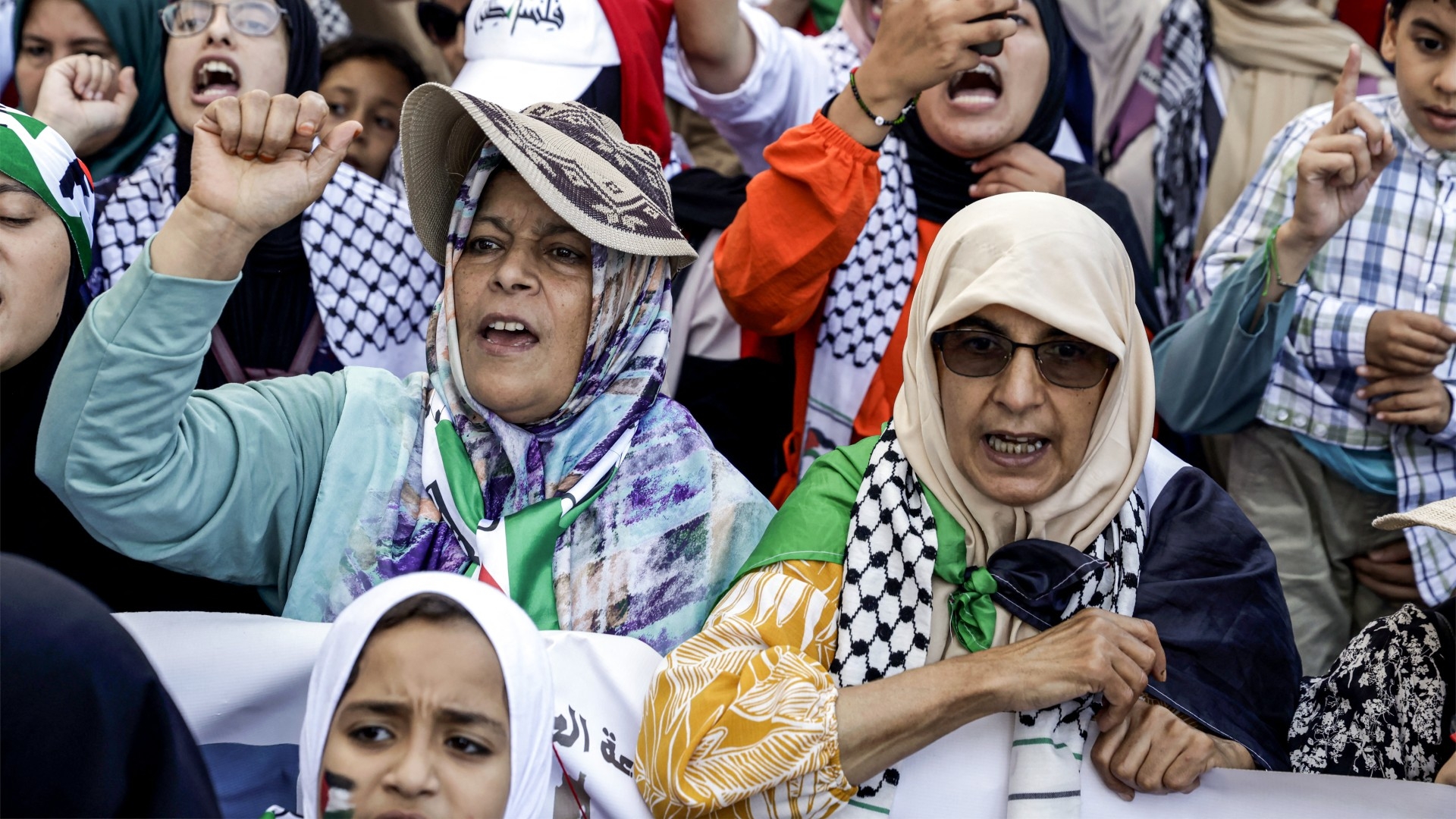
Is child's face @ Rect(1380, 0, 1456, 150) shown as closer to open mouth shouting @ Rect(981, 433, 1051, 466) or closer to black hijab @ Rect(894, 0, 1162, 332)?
black hijab @ Rect(894, 0, 1162, 332)

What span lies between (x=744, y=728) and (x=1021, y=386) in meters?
0.73

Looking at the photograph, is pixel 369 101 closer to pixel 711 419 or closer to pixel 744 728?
pixel 711 419

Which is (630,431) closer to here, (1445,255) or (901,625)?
(901,625)

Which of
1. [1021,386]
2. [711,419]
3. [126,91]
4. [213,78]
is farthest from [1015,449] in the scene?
[126,91]

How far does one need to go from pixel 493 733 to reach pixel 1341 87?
2.43 m

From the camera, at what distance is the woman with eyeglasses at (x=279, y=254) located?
3.46 meters

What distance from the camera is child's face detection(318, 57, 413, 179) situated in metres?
4.32

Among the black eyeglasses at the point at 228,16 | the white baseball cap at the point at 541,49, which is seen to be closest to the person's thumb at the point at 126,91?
the black eyeglasses at the point at 228,16

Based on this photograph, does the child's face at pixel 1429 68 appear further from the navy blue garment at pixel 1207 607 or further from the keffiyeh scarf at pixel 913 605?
the keffiyeh scarf at pixel 913 605

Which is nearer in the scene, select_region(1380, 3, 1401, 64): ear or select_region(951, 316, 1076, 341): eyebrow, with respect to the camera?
select_region(951, 316, 1076, 341): eyebrow

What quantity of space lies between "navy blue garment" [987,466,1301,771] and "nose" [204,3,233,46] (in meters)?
2.45

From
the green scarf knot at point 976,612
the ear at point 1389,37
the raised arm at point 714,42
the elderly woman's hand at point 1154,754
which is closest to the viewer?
the elderly woman's hand at point 1154,754

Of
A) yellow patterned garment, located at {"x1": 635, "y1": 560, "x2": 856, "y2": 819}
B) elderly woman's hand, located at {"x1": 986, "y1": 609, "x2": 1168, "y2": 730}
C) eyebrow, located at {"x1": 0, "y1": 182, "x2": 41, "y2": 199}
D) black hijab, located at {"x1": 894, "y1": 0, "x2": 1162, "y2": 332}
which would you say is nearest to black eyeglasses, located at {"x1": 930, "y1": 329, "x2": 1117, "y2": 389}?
elderly woman's hand, located at {"x1": 986, "y1": 609, "x2": 1168, "y2": 730}

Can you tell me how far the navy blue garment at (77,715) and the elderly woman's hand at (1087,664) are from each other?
1.20 metres
